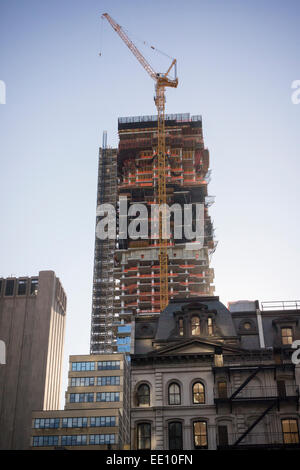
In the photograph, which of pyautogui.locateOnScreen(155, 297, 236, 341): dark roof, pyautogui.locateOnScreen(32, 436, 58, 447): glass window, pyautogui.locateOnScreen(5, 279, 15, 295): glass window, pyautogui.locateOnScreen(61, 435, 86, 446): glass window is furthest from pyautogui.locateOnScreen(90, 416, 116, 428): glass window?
pyautogui.locateOnScreen(5, 279, 15, 295): glass window

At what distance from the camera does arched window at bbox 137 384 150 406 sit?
152ft

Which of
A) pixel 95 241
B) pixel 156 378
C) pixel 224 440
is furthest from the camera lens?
pixel 95 241

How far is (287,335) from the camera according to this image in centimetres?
4844

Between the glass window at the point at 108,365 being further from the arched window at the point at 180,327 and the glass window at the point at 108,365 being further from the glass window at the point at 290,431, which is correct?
the glass window at the point at 290,431

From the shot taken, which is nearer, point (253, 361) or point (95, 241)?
point (253, 361)

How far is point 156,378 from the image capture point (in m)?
46.9

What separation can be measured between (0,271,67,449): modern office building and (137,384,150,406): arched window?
8839 centimetres

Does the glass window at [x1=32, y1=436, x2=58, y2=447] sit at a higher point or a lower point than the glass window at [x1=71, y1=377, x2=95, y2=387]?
lower

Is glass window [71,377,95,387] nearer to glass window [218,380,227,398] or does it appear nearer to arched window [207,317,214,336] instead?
arched window [207,317,214,336]

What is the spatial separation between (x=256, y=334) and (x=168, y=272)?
10508 cm

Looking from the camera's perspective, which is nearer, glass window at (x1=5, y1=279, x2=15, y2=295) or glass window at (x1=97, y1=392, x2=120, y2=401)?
glass window at (x1=97, y1=392, x2=120, y2=401)
